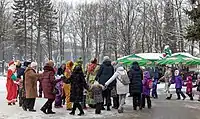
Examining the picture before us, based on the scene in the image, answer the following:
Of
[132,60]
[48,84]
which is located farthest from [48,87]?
[132,60]

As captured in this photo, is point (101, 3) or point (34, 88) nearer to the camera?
point (34, 88)

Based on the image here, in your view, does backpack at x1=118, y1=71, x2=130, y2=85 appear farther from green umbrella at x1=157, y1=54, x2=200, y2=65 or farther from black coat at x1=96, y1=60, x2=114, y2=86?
green umbrella at x1=157, y1=54, x2=200, y2=65

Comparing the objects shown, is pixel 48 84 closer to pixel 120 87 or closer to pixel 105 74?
pixel 105 74

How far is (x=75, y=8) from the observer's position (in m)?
72.4

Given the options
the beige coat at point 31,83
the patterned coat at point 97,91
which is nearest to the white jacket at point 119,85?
the patterned coat at point 97,91

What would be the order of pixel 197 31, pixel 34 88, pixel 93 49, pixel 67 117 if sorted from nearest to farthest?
pixel 67 117
pixel 34 88
pixel 197 31
pixel 93 49

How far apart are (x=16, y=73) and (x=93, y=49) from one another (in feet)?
190

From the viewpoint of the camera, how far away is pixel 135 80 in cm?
1335

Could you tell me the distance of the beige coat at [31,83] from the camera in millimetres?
12141

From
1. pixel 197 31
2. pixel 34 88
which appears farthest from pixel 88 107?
pixel 197 31

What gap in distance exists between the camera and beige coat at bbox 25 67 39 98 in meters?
12.1

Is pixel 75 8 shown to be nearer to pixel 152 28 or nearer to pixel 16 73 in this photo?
pixel 152 28

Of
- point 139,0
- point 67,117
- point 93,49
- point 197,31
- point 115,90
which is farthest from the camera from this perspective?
point 93,49

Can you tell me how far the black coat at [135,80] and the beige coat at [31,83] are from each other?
137 inches
